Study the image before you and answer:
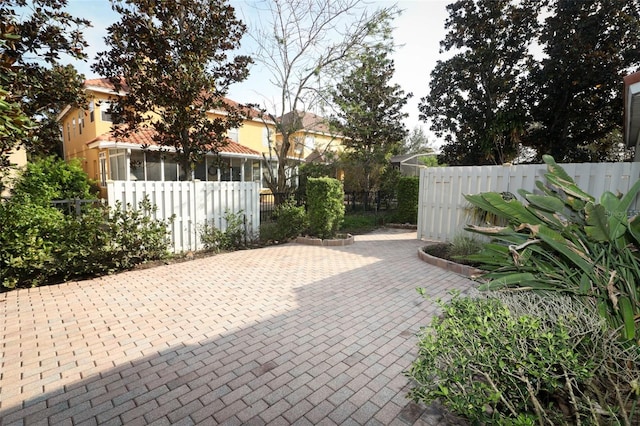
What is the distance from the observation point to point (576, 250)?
2756mm

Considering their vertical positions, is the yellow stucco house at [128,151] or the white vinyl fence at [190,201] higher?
the yellow stucco house at [128,151]

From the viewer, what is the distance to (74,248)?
5.20m

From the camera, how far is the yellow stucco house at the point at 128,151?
48.2 ft

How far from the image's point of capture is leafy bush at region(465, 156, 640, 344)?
247cm

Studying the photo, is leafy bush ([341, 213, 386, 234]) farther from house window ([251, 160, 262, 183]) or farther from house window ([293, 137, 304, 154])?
house window ([251, 160, 262, 183])

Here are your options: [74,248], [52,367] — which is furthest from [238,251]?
[52,367]

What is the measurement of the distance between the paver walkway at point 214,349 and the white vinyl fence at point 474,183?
10.9ft

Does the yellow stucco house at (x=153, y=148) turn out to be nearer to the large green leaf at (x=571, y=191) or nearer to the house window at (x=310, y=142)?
the house window at (x=310, y=142)

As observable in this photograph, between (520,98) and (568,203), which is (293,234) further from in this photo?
(520,98)

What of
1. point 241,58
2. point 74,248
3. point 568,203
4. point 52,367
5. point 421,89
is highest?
point 421,89

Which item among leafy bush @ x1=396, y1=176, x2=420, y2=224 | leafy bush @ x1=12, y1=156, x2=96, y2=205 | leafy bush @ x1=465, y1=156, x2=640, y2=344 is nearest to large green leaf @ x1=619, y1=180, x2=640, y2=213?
leafy bush @ x1=465, y1=156, x2=640, y2=344

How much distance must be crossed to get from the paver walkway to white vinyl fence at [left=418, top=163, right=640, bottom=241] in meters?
3.31

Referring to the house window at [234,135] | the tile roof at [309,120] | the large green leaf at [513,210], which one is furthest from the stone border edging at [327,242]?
the house window at [234,135]

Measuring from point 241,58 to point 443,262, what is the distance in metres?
7.38
